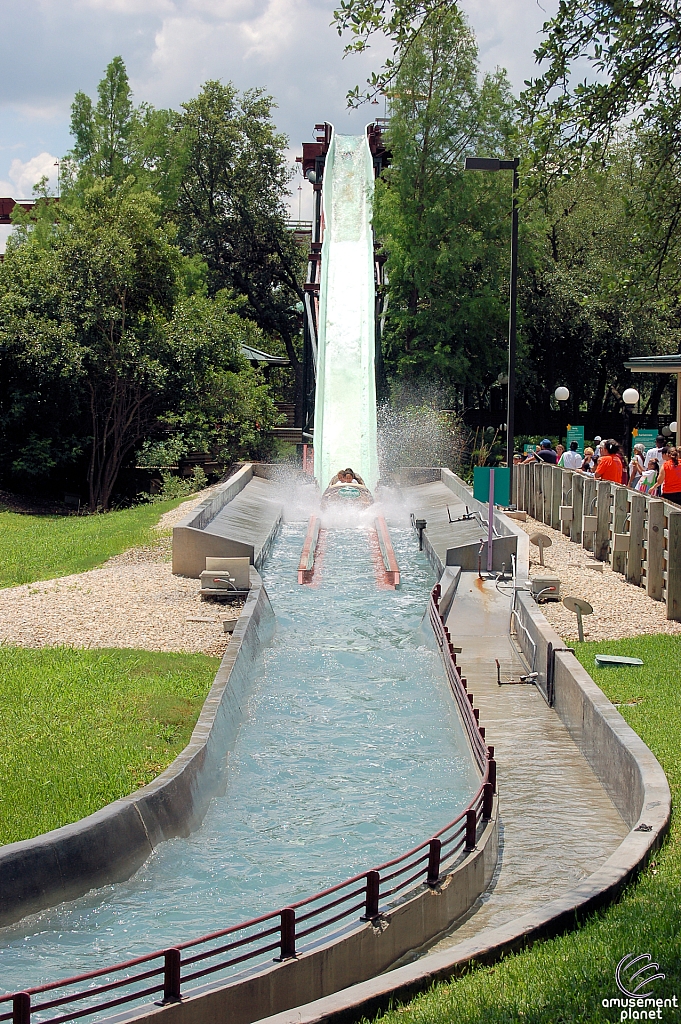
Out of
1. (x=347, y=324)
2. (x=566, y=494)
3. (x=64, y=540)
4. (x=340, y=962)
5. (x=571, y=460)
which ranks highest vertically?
(x=347, y=324)

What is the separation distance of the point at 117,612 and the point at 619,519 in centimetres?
821

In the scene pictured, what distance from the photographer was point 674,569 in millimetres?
14531

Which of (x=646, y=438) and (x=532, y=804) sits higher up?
(x=646, y=438)

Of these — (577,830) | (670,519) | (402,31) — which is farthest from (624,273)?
(577,830)

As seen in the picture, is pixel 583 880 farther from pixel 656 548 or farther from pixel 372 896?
pixel 656 548

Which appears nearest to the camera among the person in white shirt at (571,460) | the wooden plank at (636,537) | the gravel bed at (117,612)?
the gravel bed at (117,612)

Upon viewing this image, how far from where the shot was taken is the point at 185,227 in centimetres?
5469

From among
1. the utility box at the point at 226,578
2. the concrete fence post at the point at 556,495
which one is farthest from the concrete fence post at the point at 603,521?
the utility box at the point at 226,578

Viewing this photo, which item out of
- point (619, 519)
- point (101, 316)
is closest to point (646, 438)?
point (619, 519)

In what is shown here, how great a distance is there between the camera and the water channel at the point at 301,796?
22.7ft

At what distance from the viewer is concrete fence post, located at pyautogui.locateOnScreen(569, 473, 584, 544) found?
21.5m

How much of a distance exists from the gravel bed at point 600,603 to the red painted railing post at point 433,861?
741 cm

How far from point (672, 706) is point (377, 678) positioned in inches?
166

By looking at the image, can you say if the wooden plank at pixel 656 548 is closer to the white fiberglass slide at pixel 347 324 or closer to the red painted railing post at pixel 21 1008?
the red painted railing post at pixel 21 1008
